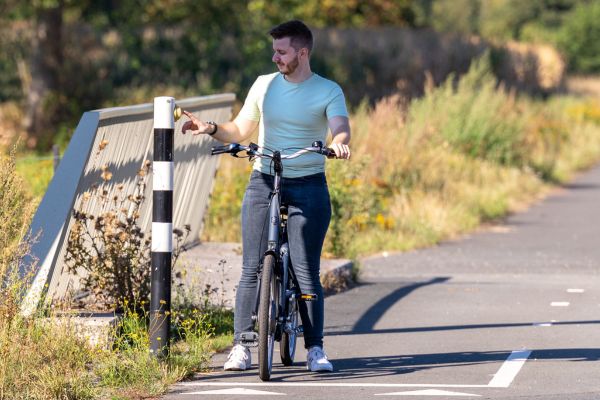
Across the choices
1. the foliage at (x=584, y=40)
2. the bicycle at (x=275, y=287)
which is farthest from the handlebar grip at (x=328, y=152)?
the foliage at (x=584, y=40)

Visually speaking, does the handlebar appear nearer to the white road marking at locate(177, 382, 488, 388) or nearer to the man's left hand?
the man's left hand

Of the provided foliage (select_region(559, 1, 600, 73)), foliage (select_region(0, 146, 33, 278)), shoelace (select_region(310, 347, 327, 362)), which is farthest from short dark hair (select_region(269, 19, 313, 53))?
foliage (select_region(559, 1, 600, 73))

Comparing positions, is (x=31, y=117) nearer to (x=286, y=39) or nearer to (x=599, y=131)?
(x=599, y=131)

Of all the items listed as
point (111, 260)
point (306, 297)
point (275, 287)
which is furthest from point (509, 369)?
point (111, 260)

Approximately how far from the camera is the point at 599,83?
55.7 metres

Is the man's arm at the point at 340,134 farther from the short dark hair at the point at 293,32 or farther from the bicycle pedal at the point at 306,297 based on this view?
the bicycle pedal at the point at 306,297

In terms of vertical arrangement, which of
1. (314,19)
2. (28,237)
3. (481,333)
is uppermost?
(314,19)

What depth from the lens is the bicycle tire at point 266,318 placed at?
23.9 ft

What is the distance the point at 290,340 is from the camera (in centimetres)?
781

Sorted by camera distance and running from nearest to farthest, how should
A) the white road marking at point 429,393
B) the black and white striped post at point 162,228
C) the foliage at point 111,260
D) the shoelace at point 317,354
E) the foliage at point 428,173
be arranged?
the white road marking at point 429,393 → the black and white striped post at point 162,228 → the shoelace at point 317,354 → the foliage at point 111,260 → the foliage at point 428,173

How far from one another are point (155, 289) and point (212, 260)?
442 centimetres

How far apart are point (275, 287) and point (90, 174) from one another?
1.96 m

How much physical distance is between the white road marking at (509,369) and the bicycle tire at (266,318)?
1.16 meters

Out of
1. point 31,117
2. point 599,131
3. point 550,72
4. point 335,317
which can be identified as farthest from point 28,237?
point 550,72
